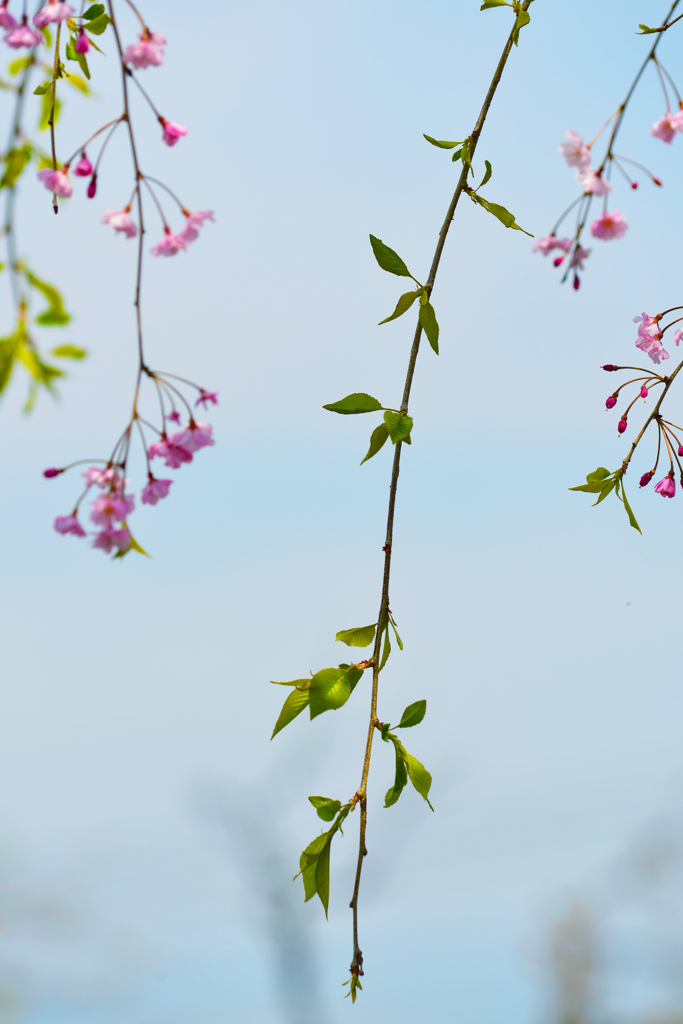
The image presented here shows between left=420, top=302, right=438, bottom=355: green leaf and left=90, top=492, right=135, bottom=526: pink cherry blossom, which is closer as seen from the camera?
left=90, top=492, right=135, bottom=526: pink cherry blossom

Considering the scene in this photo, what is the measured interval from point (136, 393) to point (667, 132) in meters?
0.72

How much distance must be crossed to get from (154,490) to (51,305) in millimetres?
327

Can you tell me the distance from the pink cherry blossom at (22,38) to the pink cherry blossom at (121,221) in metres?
0.23

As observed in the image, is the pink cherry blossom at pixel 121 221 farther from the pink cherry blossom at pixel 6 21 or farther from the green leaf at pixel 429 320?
the green leaf at pixel 429 320

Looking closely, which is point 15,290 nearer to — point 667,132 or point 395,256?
point 395,256

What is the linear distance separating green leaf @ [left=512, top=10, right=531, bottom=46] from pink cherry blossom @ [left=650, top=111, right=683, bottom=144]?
0.66ft

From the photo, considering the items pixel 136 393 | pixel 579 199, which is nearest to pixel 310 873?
pixel 136 393

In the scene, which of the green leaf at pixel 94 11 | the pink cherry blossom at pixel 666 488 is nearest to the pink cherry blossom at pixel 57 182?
the green leaf at pixel 94 11

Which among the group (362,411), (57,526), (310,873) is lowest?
(310,873)

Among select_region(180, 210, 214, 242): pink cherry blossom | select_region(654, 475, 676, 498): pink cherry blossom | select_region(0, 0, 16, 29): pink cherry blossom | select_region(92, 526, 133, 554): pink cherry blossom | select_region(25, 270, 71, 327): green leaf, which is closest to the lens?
select_region(25, 270, 71, 327): green leaf

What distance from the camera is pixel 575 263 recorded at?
97 cm

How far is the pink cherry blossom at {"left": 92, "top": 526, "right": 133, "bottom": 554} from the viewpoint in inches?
33.9

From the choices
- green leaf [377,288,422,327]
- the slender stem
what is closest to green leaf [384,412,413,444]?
the slender stem

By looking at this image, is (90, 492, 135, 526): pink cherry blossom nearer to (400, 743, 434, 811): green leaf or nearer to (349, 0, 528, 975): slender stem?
(349, 0, 528, 975): slender stem
